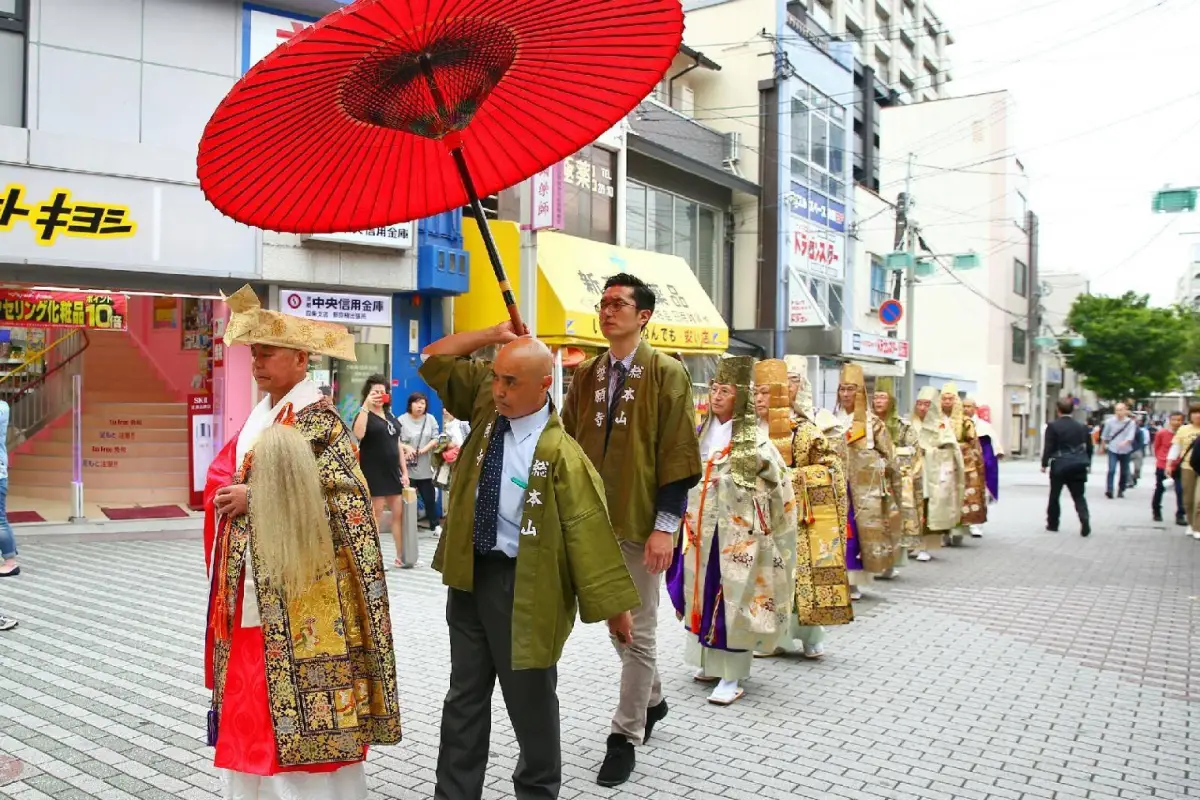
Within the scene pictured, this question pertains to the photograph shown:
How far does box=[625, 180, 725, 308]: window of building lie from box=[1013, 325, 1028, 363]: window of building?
20.5 m

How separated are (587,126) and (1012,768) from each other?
3486 mm

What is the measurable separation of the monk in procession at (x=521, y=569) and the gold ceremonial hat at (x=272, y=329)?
1.86ft

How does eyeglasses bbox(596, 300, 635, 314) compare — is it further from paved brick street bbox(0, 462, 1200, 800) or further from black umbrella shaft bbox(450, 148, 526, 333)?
paved brick street bbox(0, 462, 1200, 800)

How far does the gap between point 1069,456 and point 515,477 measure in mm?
12316

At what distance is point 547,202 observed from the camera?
15359mm

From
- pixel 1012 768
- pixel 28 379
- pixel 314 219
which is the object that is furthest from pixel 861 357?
pixel 314 219

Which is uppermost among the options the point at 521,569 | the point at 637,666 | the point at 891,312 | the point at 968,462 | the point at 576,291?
the point at 891,312

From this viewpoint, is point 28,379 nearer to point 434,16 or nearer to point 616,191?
point 616,191

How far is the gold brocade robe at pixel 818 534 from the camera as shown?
6359 millimetres

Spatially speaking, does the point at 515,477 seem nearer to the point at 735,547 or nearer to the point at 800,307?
the point at 735,547

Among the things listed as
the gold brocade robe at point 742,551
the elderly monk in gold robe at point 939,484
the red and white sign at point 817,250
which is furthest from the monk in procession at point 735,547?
the red and white sign at point 817,250

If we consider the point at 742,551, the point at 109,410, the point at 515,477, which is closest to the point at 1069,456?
the point at 742,551

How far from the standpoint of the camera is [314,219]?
332 centimetres

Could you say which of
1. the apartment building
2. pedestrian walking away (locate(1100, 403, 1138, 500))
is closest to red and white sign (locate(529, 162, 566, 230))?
pedestrian walking away (locate(1100, 403, 1138, 500))
